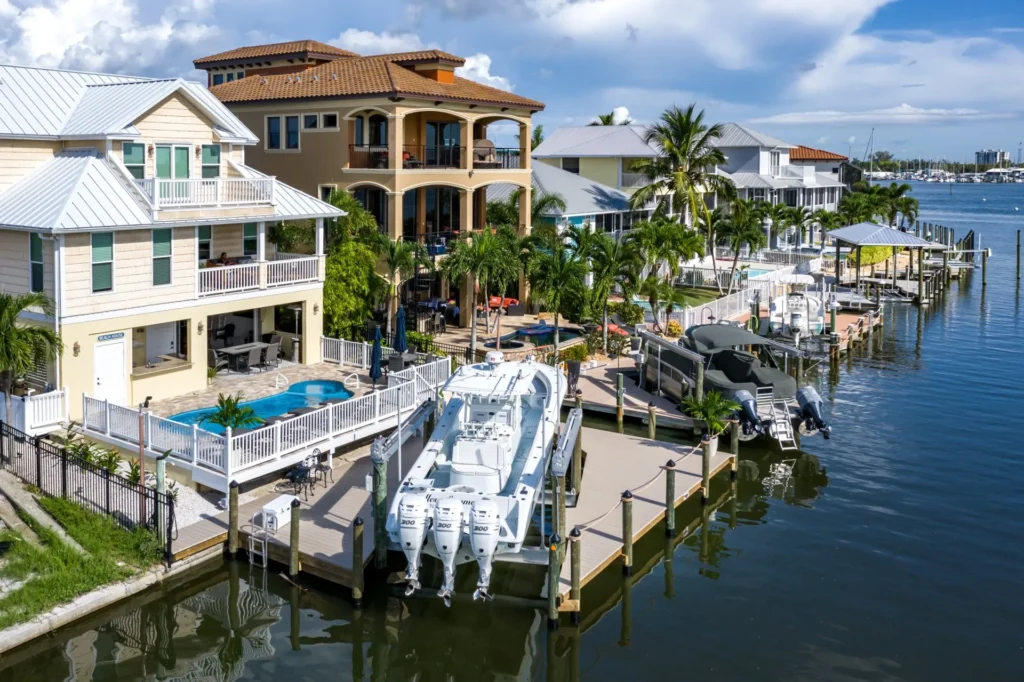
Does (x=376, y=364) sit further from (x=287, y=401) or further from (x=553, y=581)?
(x=553, y=581)

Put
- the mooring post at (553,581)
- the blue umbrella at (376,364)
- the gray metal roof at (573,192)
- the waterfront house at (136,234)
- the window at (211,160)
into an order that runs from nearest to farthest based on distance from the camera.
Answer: the mooring post at (553,581)
the waterfront house at (136,234)
the blue umbrella at (376,364)
the window at (211,160)
the gray metal roof at (573,192)

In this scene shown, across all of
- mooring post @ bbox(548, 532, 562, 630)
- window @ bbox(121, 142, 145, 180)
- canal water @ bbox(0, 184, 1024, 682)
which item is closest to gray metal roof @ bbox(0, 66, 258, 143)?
window @ bbox(121, 142, 145, 180)

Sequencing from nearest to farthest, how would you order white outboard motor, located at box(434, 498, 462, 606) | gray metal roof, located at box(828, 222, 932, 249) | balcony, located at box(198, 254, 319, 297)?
white outboard motor, located at box(434, 498, 462, 606) < balcony, located at box(198, 254, 319, 297) < gray metal roof, located at box(828, 222, 932, 249)

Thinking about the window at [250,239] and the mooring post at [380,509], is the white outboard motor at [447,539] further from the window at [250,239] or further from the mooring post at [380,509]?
the window at [250,239]

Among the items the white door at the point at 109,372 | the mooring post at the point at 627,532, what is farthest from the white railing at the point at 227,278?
the mooring post at the point at 627,532

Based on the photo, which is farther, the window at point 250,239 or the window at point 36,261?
the window at point 250,239

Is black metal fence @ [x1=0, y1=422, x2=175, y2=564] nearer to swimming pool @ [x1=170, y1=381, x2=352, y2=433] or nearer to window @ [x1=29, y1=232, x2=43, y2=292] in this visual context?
swimming pool @ [x1=170, y1=381, x2=352, y2=433]

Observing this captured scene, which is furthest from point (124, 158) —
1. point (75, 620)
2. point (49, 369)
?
point (75, 620)
